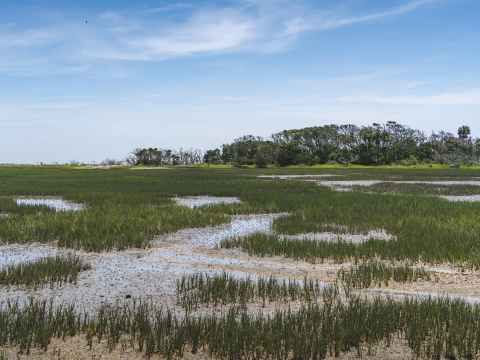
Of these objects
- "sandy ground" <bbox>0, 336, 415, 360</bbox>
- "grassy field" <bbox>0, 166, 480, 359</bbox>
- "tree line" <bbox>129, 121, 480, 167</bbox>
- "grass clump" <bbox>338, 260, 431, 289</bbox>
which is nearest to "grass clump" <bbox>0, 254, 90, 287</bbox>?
"grassy field" <bbox>0, 166, 480, 359</bbox>

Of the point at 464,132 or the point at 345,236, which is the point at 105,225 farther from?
the point at 464,132

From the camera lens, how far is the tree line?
4806 inches

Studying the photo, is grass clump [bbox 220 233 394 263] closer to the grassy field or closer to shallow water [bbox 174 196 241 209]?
the grassy field

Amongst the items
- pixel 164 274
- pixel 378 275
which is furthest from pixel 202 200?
pixel 378 275

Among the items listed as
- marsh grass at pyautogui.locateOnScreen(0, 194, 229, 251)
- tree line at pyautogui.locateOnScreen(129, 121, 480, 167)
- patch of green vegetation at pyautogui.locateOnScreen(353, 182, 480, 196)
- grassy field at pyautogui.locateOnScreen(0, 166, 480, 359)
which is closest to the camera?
grassy field at pyautogui.locateOnScreen(0, 166, 480, 359)

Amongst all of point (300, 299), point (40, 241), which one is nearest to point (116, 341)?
point (300, 299)

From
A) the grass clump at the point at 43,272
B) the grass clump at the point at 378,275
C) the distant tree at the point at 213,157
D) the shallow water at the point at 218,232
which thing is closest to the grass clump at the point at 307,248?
the shallow water at the point at 218,232

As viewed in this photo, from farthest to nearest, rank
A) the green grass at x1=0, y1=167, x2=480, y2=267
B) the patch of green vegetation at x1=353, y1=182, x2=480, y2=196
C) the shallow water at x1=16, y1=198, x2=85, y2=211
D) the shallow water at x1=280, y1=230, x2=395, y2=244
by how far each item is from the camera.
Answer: the patch of green vegetation at x1=353, y1=182, x2=480, y2=196 < the shallow water at x1=16, y1=198, x2=85, y2=211 < the shallow water at x1=280, y1=230, x2=395, y2=244 < the green grass at x1=0, y1=167, x2=480, y2=267

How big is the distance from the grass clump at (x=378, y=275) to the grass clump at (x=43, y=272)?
17.3 feet

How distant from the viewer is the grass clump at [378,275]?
30.6 feet

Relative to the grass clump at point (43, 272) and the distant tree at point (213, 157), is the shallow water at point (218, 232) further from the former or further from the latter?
the distant tree at point (213, 157)

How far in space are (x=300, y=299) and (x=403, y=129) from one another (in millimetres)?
137303

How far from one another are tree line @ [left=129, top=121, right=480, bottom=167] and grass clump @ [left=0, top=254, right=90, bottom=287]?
4215 inches

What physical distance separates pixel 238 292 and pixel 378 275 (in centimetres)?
297
